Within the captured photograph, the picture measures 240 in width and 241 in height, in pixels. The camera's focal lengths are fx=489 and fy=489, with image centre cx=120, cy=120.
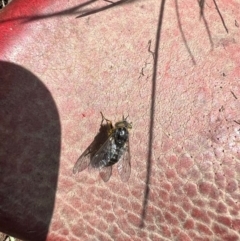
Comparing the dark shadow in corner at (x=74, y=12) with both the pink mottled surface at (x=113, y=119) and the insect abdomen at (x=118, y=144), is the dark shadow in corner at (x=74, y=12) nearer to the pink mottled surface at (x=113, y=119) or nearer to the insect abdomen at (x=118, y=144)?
the pink mottled surface at (x=113, y=119)

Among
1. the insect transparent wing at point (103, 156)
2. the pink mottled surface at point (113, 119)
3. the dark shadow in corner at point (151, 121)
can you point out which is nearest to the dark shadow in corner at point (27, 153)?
the pink mottled surface at point (113, 119)

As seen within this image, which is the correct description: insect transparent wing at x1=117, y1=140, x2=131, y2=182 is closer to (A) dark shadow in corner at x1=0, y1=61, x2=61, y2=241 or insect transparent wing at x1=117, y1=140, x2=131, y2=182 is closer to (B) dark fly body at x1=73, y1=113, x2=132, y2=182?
(B) dark fly body at x1=73, y1=113, x2=132, y2=182

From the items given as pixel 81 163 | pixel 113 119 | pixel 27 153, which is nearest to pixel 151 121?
pixel 113 119

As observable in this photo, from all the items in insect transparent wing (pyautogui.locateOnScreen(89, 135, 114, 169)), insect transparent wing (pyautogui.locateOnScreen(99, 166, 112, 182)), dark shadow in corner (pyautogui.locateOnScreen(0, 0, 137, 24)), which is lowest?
insect transparent wing (pyautogui.locateOnScreen(99, 166, 112, 182))

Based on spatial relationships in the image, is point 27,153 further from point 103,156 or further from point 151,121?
point 151,121

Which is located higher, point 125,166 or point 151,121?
point 151,121

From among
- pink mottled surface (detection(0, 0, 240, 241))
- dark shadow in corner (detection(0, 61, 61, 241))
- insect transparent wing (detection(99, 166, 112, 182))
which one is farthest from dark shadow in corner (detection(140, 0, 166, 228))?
dark shadow in corner (detection(0, 61, 61, 241))
